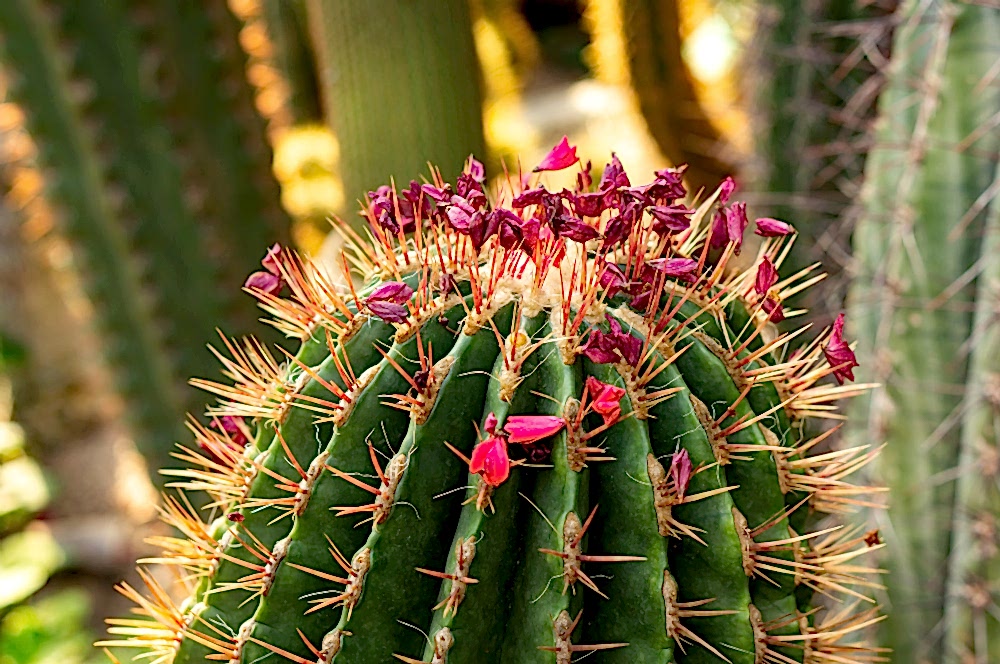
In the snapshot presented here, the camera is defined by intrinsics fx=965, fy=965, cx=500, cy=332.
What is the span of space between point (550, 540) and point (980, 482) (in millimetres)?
1007

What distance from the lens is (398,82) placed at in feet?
5.92

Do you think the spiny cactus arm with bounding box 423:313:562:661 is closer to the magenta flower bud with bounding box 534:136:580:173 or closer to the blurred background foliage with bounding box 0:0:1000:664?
the magenta flower bud with bounding box 534:136:580:173

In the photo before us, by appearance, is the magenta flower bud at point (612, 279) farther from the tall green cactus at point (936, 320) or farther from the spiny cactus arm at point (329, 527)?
the tall green cactus at point (936, 320)

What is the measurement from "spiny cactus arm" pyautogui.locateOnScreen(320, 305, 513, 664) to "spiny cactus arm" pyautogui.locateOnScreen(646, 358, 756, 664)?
160mm

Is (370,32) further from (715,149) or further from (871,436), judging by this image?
(715,149)

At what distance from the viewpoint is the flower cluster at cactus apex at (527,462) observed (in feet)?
2.58

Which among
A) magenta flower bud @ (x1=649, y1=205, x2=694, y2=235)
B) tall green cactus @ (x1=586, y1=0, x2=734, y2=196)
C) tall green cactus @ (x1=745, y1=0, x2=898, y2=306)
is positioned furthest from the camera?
tall green cactus @ (x1=586, y1=0, x2=734, y2=196)

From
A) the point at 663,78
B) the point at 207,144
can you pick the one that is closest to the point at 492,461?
the point at 207,144

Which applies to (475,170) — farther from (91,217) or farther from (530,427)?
(91,217)

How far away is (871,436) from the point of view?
169 cm

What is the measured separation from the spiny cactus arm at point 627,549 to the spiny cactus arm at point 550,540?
0.07ft

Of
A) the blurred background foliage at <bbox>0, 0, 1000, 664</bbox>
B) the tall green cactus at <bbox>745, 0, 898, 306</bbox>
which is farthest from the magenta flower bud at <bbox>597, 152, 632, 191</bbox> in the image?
the tall green cactus at <bbox>745, 0, 898, 306</bbox>

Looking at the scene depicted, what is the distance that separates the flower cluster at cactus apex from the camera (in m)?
0.79

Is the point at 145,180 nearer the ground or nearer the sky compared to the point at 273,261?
nearer the ground
